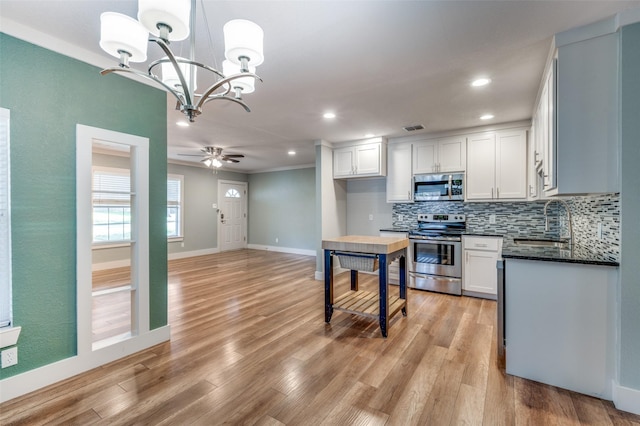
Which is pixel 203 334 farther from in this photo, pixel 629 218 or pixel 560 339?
pixel 629 218

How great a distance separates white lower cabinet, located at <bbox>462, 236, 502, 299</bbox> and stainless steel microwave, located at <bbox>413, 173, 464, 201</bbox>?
0.69 m

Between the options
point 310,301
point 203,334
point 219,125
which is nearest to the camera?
point 203,334

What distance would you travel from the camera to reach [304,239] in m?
7.98

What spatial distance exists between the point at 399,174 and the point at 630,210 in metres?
3.17

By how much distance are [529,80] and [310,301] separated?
3.36 m

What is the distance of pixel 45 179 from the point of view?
2.06m

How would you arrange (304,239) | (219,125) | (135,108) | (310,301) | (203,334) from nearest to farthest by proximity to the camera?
(135,108) < (203,334) < (310,301) < (219,125) < (304,239)

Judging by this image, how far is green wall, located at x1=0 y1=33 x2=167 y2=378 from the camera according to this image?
1938 millimetres

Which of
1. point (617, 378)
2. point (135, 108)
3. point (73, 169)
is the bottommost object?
point (617, 378)

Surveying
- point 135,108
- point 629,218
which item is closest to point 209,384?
point 135,108

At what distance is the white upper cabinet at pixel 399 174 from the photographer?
15.6ft

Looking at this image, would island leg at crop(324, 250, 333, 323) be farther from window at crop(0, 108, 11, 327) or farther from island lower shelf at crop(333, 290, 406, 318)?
window at crop(0, 108, 11, 327)

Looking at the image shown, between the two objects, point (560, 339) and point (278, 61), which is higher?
point (278, 61)

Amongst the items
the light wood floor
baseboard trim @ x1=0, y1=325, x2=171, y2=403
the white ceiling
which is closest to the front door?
the white ceiling
